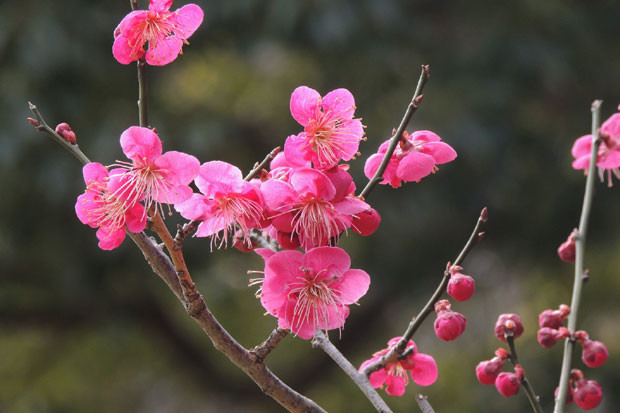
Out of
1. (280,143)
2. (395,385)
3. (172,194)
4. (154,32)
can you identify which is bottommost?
(280,143)

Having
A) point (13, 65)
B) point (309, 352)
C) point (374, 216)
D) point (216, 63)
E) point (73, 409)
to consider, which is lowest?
point (73, 409)

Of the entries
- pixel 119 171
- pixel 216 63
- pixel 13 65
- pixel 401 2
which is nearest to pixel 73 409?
pixel 13 65

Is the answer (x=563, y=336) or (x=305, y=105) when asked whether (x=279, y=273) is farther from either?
(x=563, y=336)

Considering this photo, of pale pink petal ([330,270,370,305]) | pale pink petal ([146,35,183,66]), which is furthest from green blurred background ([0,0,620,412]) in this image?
pale pink petal ([330,270,370,305])

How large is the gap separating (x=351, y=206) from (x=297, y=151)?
78mm

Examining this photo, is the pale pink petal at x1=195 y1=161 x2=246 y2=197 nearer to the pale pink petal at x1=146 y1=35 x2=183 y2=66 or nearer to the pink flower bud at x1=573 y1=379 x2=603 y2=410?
the pale pink petal at x1=146 y1=35 x2=183 y2=66

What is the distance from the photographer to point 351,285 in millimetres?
743

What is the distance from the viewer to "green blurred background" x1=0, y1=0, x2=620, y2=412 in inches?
115

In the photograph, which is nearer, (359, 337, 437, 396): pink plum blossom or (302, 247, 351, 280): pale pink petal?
(302, 247, 351, 280): pale pink petal

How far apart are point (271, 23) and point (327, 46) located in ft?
0.77

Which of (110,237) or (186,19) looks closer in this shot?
(110,237)

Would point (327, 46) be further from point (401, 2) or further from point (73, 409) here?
point (73, 409)

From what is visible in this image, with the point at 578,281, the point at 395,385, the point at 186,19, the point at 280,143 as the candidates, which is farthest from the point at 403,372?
the point at 280,143

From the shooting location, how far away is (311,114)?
757mm
